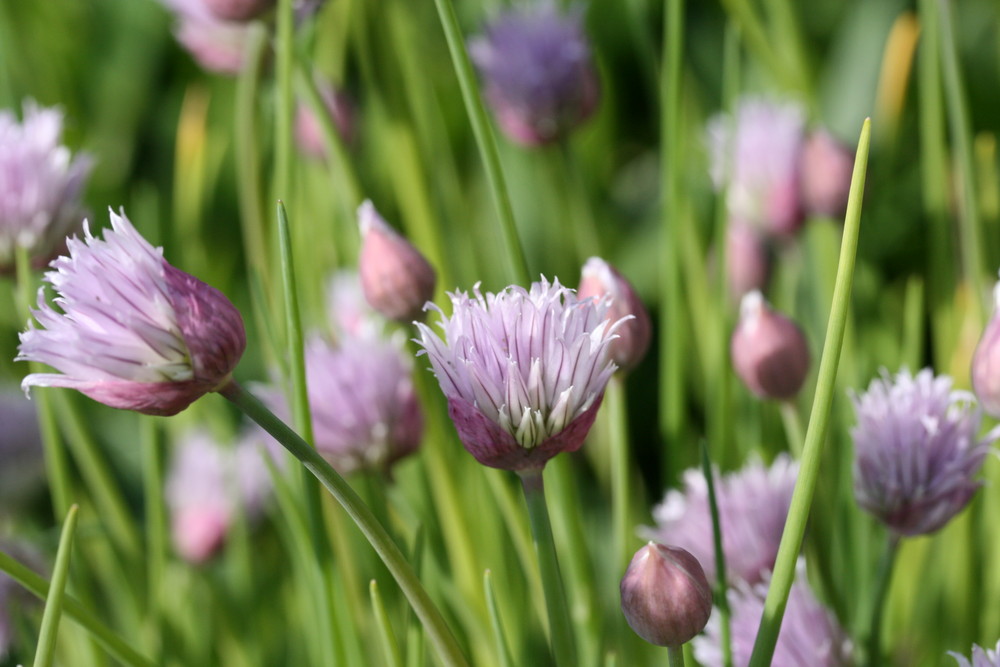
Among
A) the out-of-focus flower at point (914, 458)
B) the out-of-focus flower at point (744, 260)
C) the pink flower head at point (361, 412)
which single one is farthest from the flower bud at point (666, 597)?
the out-of-focus flower at point (744, 260)

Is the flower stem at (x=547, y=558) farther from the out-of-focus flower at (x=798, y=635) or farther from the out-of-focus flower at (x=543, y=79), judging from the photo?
the out-of-focus flower at (x=543, y=79)

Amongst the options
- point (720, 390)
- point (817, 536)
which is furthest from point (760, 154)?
point (817, 536)

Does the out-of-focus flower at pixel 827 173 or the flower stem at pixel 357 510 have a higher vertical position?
the out-of-focus flower at pixel 827 173

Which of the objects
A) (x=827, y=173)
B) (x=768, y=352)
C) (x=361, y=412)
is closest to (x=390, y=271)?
(x=361, y=412)

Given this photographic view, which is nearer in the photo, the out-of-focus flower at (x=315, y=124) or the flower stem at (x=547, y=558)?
the flower stem at (x=547, y=558)

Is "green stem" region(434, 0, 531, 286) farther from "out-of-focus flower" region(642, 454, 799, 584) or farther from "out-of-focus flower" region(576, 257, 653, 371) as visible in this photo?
"out-of-focus flower" region(642, 454, 799, 584)

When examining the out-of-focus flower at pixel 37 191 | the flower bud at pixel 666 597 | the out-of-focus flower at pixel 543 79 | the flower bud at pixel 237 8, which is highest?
the out-of-focus flower at pixel 543 79

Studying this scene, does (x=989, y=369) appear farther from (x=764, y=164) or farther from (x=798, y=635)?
(x=764, y=164)

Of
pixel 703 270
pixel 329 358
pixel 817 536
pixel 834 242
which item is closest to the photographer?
pixel 817 536

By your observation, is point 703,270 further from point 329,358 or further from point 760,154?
point 329,358
